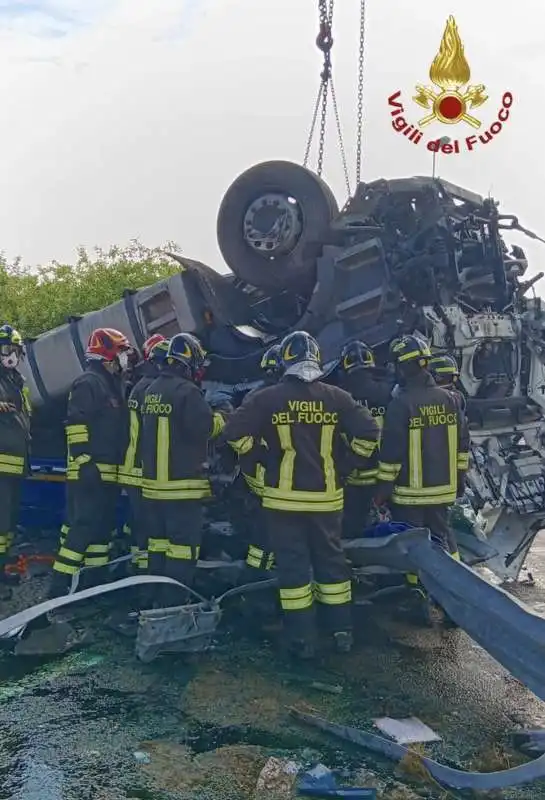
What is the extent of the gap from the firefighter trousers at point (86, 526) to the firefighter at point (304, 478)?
51.7 inches

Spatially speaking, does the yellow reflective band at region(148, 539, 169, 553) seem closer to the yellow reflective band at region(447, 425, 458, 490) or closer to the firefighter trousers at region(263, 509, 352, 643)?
the firefighter trousers at region(263, 509, 352, 643)

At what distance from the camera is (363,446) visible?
4152 millimetres

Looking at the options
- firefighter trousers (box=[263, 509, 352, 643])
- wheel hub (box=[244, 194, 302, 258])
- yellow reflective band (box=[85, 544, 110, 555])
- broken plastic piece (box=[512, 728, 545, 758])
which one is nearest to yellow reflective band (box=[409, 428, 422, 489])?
firefighter trousers (box=[263, 509, 352, 643])

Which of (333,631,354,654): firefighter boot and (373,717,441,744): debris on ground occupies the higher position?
(333,631,354,654): firefighter boot

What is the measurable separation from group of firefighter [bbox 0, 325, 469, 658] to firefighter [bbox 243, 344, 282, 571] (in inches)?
0.4

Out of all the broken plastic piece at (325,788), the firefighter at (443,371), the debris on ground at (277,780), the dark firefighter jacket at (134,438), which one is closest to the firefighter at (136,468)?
the dark firefighter jacket at (134,438)

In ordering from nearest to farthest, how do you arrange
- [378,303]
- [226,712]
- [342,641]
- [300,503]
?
1. [226,712]
2. [300,503]
3. [342,641]
4. [378,303]

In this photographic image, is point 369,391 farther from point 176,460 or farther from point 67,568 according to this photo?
point 67,568

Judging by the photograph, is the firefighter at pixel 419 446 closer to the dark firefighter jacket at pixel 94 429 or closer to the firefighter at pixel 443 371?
the firefighter at pixel 443 371

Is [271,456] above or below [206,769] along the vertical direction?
above

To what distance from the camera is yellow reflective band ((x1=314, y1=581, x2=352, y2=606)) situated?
13.5ft

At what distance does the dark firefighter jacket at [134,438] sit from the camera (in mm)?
4957

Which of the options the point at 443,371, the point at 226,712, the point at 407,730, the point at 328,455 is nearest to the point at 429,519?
the point at 328,455

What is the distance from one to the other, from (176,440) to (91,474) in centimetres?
86
